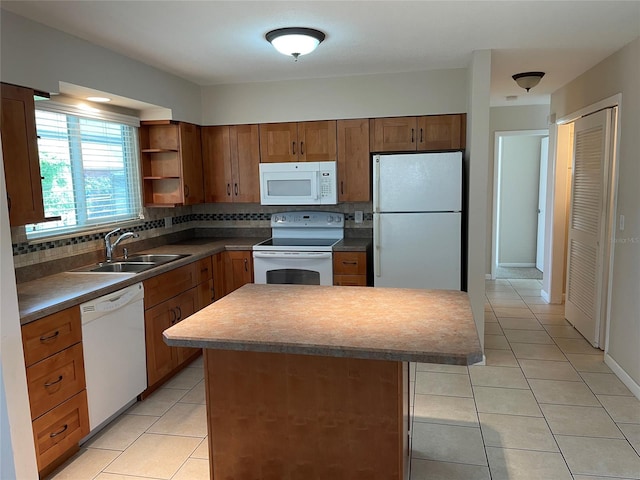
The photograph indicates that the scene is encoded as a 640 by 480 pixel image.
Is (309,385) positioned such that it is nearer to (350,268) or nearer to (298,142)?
(350,268)

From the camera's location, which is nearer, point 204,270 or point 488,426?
point 488,426

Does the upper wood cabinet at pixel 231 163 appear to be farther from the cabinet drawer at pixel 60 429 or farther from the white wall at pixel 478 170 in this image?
the cabinet drawer at pixel 60 429

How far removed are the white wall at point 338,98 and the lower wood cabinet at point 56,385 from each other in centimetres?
263

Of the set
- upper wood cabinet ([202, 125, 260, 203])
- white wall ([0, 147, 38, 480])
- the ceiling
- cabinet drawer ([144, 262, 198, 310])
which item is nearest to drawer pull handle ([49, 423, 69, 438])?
white wall ([0, 147, 38, 480])

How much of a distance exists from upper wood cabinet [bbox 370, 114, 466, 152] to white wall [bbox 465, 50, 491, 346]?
16.2 inches

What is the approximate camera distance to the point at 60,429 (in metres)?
2.40

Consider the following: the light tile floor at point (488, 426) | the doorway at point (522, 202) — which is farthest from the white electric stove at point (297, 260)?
the doorway at point (522, 202)

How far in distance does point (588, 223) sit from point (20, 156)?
430 centimetres

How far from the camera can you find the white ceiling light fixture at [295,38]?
282 cm

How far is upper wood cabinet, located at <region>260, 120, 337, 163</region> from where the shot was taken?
4328 millimetres

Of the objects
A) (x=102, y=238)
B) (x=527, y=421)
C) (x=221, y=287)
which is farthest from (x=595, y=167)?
(x=102, y=238)

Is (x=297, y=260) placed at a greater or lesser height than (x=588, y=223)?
lesser

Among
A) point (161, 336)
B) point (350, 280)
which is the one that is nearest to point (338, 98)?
point (350, 280)

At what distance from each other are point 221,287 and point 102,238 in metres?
1.11
